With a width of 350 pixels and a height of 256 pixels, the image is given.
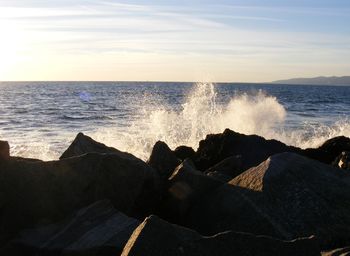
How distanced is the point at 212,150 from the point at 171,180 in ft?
10.8

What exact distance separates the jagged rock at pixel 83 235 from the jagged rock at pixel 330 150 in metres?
5.55

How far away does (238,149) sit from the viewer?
8.77 meters

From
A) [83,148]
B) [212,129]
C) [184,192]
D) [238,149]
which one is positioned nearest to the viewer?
[184,192]

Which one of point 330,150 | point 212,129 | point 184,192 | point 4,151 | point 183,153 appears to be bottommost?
point 212,129

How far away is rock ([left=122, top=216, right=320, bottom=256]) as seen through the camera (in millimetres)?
3514

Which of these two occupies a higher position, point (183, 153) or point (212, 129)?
point (183, 153)

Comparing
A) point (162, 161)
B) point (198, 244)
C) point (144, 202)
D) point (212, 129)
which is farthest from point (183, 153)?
point (212, 129)

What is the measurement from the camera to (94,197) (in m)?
5.50

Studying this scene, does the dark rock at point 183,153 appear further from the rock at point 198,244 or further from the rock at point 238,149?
the rock at point 198,244


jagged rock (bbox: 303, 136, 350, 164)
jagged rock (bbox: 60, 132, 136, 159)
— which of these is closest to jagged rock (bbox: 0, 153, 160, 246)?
jagged rock (bbox: 60, 132, 136, 159)

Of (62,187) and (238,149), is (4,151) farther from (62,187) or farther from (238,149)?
(238,149)

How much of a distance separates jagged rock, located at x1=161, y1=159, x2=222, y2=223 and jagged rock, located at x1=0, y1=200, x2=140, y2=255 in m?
0.89

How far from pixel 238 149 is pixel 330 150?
2126 mm

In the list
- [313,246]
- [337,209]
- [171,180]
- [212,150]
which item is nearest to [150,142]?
[212,150]
